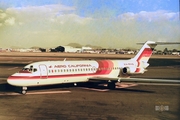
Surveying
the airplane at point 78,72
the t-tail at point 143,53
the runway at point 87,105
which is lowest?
the runway at point 87,105

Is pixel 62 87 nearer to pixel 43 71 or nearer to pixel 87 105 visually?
pixel 43 71

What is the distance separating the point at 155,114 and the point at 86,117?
370 cm

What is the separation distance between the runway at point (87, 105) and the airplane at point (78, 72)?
958 mm

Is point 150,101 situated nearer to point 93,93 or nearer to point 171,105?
point 171,105

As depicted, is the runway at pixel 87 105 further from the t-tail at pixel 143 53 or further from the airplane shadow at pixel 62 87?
the t-tail at pixel 143 53

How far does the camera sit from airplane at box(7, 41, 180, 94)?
1791 centimetres

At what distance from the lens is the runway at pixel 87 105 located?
12.6 m

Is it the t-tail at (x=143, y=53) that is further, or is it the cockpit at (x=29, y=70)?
the t-tail at (x=143, y=53)

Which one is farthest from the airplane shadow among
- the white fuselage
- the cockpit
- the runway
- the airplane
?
the cockpit

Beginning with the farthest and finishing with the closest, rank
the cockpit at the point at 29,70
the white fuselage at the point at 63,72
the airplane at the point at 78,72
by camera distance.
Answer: the cockpit at the point at 29,70 < the airplane at the point at 78,72 < the white fuselage at the point at 63,72

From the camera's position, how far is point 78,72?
67.7 feet

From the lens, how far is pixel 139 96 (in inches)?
705

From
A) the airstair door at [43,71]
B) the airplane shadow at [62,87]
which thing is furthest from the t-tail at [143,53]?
the airstair door at [43,71]

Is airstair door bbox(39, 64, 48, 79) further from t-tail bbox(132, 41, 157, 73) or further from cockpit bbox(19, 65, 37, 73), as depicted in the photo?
t-tail bbox(132, 41, 157, 73)
